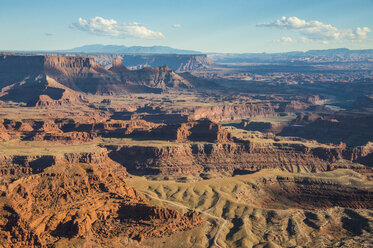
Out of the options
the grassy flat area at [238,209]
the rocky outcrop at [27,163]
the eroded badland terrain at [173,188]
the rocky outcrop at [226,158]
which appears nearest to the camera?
the eroded badland terrain at [173,188]

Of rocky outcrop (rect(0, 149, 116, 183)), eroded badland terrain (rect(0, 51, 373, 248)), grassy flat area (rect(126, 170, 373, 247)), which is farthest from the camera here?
rocky outcrop (rect(0, 149, 116, 183))

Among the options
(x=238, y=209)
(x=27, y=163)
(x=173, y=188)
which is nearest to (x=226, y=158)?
(x=173, y=188)

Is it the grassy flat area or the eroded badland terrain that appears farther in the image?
the grassy flat area

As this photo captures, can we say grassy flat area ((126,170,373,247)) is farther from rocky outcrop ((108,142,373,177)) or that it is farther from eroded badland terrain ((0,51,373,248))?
rocky outcrop ((108,142,373,177))

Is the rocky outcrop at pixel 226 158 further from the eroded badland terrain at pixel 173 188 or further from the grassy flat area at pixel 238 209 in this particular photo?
Answer: the grassy flat area at pixel 238 209

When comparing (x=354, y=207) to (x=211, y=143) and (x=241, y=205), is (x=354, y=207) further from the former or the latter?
(x=211, y=143)

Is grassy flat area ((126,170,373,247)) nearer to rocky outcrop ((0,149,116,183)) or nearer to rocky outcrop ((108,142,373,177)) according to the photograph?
rocky outcrop ((108,142,373,177))

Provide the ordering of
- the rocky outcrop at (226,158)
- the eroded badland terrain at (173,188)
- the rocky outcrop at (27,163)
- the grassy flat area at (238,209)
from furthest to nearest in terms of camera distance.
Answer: the rocky outcrop at (226,158), the rocky outcrop at (27,163), the grassy flat area at (238,209), the eroded badland terrain at (173,188)

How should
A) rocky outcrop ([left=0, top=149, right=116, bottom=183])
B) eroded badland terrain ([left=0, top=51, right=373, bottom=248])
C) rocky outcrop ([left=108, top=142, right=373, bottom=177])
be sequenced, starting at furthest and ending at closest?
rocky outcrop ([left=108, top=142, right=373, bottom=177]) < rocky outcrop ([left=0, top=149, right=116, bottom=183]) < eroded badland terrain ([left=0, top=51, right=373, bottom=248])

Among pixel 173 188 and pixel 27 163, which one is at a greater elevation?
pixel 27 163

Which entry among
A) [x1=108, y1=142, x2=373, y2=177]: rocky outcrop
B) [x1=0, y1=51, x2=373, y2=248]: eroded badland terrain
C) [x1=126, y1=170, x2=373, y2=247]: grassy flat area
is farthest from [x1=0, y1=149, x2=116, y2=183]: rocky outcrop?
[x1=126, y1=170, x2=373, y2=247]: grassy flat area

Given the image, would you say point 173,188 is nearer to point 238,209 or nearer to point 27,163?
point 238,209

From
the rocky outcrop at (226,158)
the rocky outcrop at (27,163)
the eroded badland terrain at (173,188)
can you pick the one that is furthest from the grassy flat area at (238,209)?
the rocky outcrop at (27,163)
